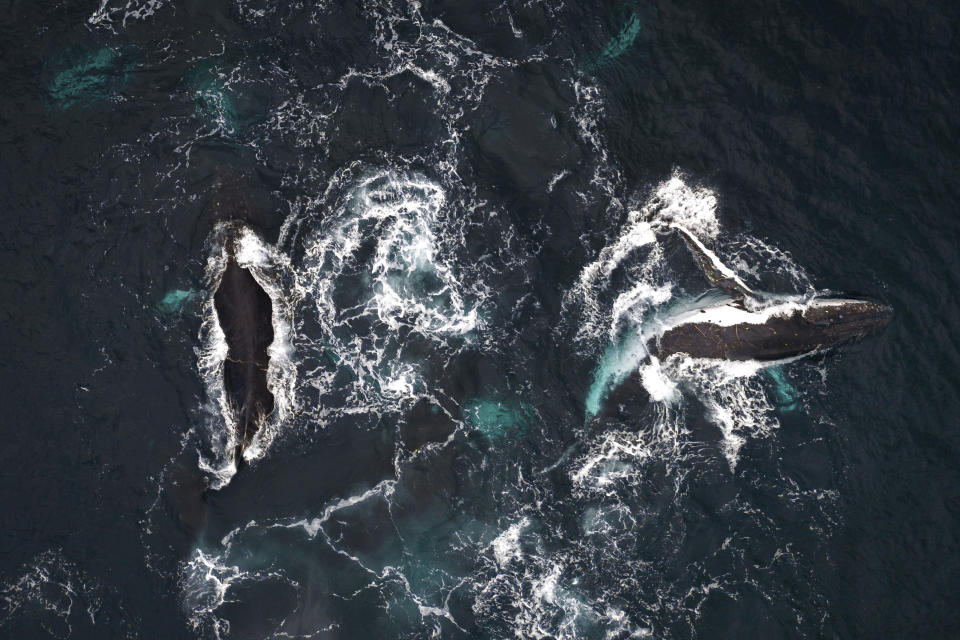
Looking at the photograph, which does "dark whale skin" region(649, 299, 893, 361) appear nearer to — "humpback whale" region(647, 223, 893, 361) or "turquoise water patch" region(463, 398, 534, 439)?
"humpback whale" region(647, 223, 893, 361)

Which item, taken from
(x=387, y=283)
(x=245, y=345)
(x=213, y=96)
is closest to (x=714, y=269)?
(x=387, y=283)

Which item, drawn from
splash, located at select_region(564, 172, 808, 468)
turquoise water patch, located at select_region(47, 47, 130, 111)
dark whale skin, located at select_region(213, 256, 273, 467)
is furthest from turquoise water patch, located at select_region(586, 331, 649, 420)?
turquoise water patch, located at select_region(47, 47, 130, 111)

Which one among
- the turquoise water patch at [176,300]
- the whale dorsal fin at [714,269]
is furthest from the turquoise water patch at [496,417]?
the turquoise water patch at [176,300]

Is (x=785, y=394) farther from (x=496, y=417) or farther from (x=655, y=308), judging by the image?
(x=496, y=417)

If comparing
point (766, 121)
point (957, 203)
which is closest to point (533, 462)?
point (766, 121)

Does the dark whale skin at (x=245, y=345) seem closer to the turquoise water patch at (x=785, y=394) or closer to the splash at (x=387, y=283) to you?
the splash at (x=387, y=283)

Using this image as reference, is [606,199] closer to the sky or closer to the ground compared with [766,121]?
closer to the ground

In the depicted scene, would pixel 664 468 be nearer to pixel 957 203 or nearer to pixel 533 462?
pixel 533 462
